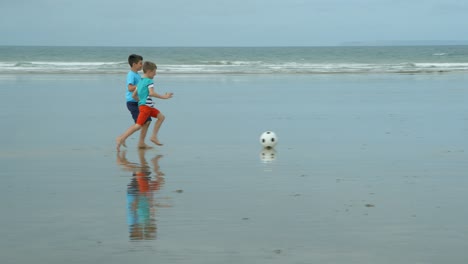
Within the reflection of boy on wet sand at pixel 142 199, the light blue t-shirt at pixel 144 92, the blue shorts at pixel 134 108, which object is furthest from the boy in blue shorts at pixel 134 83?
the reflection of boy on wet sand at pixel 142 199

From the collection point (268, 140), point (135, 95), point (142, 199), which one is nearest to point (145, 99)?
point (135, 95)

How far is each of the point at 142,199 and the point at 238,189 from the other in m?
1.02

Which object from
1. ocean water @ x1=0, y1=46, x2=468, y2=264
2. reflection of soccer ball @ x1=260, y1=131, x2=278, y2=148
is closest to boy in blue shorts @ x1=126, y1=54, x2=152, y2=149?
ocean water @ x1=0, y1=46, x2=468, y2=264

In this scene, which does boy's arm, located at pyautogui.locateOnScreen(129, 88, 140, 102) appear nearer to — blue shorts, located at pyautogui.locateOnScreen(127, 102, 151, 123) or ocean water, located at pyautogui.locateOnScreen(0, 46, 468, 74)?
blue shorts, located at pyautogui.locateOnScreen(127, 102, 151, 123)

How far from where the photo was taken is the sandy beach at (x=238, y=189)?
18.7 ft

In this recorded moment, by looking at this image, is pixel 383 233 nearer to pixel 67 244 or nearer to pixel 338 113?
pixel 67 244

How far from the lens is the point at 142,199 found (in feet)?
24.4

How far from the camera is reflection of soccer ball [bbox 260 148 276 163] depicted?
10055mm

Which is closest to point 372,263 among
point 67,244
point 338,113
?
point 67,244

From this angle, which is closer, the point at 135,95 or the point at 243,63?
the point at 135,95

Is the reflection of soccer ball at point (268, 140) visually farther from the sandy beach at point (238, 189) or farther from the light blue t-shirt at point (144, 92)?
the light blue t-shirt at point (144, 92)

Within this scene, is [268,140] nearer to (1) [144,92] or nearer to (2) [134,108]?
(1) [144,92]

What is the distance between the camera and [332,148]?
1111 cm

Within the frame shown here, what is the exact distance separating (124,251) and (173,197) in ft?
6.51
